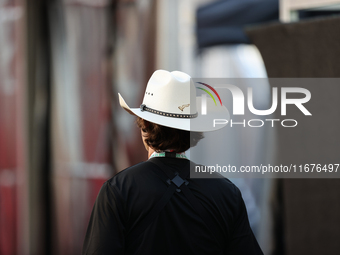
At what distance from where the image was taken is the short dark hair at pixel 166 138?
4.86ft

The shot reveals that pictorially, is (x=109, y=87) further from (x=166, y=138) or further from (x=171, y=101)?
(x=166, y=138)

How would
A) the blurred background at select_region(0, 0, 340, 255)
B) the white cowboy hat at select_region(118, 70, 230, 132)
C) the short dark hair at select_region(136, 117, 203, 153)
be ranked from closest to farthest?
1. the short dark hair at select_region(136, 117, 203, 153)
2. the white cowboy hat at select_region(118, 70, 230, 132)
3. the blurred background at select_region(0, 0, 340, 255)

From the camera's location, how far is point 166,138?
1499mm

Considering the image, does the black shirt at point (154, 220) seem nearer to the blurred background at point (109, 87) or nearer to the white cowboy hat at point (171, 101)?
the white cowboy hat at point (171, 101)

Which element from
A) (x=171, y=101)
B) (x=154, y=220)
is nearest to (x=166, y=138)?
(x=171, y=101)

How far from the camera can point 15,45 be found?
3791mm

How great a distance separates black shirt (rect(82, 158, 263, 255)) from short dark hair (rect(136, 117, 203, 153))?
0.20ft

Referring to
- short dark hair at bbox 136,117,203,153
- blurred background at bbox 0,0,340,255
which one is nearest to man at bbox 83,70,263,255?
short dark hair at bbox 136,117,203,153

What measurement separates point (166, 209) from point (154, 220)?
6 cm

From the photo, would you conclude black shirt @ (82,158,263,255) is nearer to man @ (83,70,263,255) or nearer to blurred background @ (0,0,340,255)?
man @ (83,70,263,255)

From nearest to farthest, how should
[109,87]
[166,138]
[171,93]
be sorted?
[166,138] → [171,93] → [109,87]

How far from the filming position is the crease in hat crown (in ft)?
5.32

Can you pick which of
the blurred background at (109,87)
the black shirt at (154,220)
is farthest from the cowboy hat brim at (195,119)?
the blurred background at (109,87)

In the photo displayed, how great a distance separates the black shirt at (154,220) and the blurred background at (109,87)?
1480 mm
